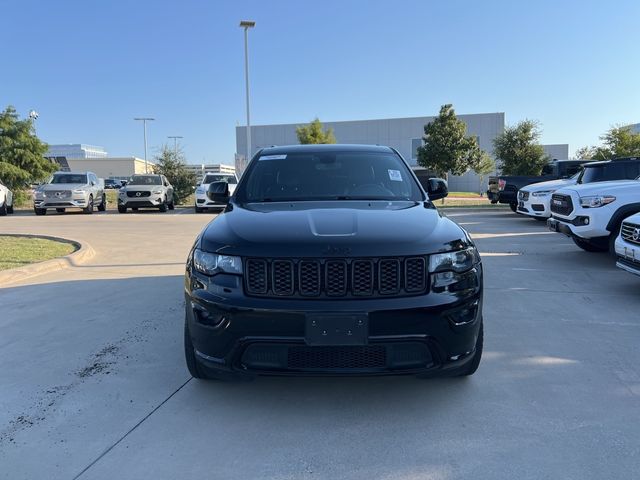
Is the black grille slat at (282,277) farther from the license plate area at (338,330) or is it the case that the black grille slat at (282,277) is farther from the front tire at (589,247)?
the front tire at (589,247)

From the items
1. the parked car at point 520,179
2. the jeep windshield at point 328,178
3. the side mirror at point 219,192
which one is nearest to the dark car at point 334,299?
the jeep windshield at point 328,178

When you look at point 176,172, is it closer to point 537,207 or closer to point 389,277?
point 537,207

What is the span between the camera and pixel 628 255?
604 cm

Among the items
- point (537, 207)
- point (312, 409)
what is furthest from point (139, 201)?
point (312, 409)

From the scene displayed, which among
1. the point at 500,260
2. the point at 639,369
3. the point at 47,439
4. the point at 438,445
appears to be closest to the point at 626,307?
the point at 639,369

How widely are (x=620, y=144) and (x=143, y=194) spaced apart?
25.8 meters

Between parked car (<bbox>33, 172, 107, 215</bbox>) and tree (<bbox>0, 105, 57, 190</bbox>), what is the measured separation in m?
3.86

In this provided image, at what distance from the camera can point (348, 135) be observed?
55.5 meters

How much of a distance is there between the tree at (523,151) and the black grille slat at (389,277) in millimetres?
30691

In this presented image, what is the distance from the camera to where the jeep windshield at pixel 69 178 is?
2077cm

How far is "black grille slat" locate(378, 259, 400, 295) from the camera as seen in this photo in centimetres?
302

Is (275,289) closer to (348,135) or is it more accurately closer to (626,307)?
(626,307)

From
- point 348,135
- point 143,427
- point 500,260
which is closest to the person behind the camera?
point 143,427

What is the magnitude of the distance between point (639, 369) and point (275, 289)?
2936mm
